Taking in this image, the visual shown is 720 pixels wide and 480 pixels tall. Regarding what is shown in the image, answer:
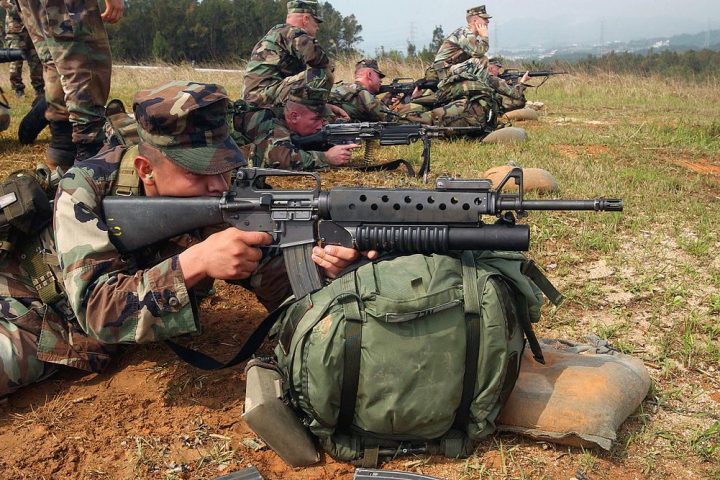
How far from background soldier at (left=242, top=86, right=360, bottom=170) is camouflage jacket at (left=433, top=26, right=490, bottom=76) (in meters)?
4.48

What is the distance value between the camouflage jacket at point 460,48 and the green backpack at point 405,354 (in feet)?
30.0

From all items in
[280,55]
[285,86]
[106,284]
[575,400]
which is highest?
[280,55]

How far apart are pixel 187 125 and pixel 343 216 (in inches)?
30.6

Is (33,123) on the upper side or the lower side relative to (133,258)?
upper

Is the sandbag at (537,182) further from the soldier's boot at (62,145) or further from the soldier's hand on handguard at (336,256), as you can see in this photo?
the soldier's boot at (62,145)

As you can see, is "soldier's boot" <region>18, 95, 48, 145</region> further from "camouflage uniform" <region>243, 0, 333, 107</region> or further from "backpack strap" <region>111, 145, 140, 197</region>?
"backpack strap" <region>111, 145, 140, 197</region>

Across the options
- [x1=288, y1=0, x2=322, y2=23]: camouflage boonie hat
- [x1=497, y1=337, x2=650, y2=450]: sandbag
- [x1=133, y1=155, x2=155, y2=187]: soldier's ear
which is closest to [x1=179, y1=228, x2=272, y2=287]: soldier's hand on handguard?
[x1=133, y1=155, x2=155, y2=187]: soldier's ear

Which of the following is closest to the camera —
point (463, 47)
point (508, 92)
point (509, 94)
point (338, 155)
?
point (338, 155)

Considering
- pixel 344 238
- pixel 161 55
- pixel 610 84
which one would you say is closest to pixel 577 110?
pixel 610 84

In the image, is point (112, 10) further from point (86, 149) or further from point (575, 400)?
point (575, 400)

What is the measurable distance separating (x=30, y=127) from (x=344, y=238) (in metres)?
6.21

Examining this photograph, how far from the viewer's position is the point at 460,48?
1106 centimetres

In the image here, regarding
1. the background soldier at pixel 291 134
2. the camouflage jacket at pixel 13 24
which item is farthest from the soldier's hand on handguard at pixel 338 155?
the camouflage jacket at pixel 13 24

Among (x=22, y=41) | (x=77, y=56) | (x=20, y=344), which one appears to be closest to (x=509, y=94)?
(x=77, y=56)
